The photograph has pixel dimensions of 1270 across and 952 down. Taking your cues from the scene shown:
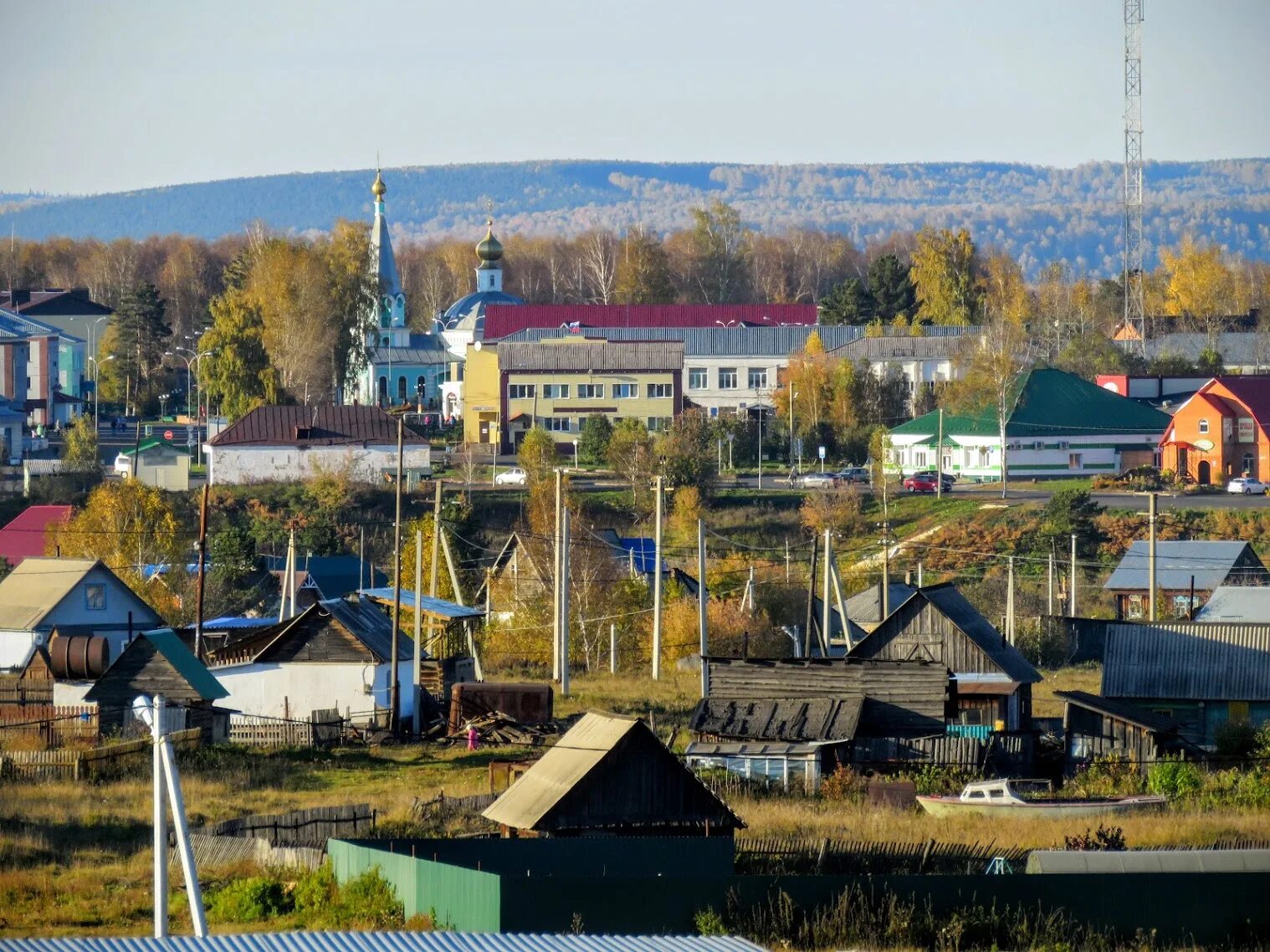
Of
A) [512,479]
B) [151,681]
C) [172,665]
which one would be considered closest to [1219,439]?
[512,479]

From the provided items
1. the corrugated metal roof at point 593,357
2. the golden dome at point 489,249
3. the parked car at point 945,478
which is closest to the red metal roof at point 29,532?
the corrugated metal roof at point 593,357

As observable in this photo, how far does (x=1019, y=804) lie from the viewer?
861 inches

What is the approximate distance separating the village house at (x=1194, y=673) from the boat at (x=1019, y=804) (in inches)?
189

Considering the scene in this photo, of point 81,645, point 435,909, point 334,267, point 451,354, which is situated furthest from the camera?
point 451,354

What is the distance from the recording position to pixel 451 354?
81.1 meters

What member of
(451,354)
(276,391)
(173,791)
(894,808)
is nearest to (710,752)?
(894,808)

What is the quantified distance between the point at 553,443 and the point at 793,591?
1954 centimetres

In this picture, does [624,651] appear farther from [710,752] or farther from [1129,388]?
[1129,388]

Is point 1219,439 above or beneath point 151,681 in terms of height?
above

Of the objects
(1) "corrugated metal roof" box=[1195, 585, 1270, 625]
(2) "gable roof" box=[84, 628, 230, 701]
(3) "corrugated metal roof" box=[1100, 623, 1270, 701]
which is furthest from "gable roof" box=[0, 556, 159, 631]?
(1) "corrugated metal roof" box=[1195, 585, 1270, 625]

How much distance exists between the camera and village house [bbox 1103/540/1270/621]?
131ft

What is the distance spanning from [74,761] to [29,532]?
79.3ft

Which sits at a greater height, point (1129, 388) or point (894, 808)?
point (1129, 388)

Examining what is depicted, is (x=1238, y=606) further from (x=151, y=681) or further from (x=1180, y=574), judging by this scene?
A: (x=151, y=681)
